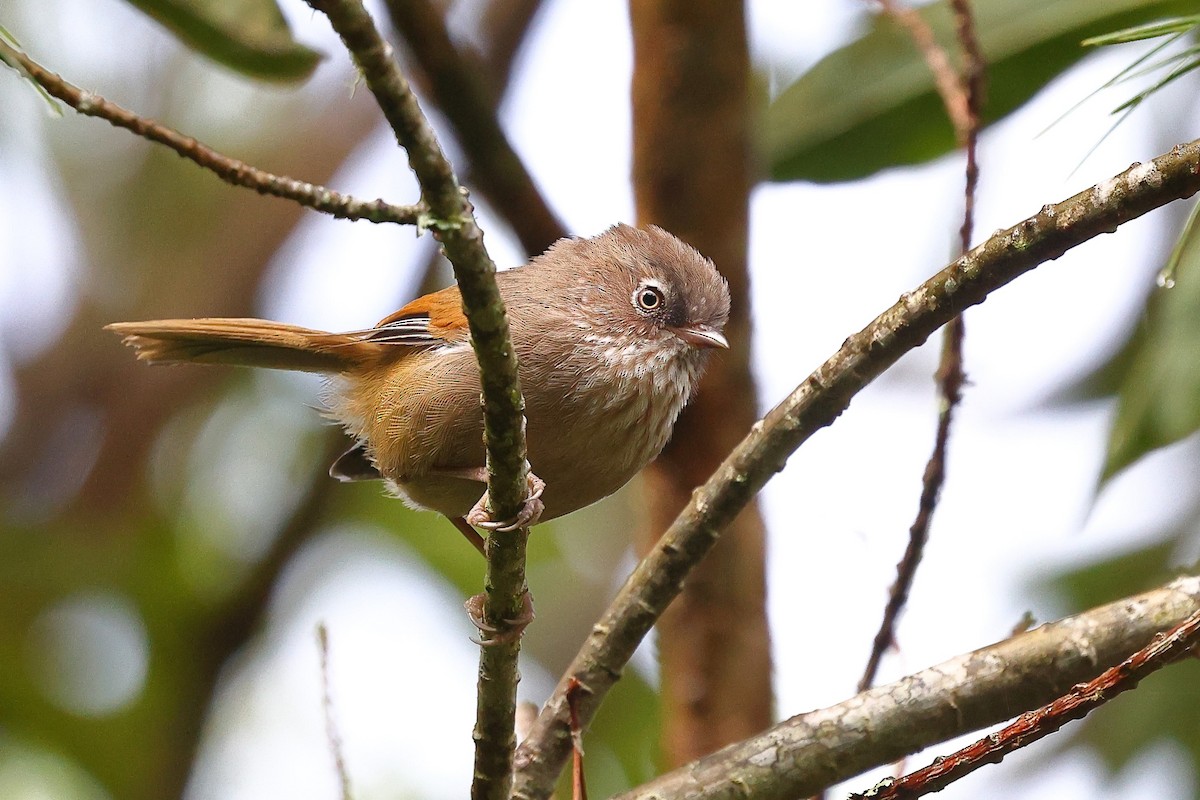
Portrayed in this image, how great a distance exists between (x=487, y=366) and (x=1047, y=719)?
1295 mm

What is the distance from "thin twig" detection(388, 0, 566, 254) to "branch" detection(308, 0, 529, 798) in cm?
240

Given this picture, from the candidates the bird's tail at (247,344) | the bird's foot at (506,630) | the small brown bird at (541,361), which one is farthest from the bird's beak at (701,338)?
the bird's foot at (506,630)

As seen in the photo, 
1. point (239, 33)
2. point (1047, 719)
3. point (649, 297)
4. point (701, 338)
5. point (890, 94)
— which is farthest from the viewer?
point (890, 94)

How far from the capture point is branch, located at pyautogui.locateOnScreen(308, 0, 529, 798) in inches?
74.4

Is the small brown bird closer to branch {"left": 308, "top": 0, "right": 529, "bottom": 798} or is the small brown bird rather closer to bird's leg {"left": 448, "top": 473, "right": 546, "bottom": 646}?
bird's leg {"left": 448, "top": 473, "right": 546, "bottom": 646}

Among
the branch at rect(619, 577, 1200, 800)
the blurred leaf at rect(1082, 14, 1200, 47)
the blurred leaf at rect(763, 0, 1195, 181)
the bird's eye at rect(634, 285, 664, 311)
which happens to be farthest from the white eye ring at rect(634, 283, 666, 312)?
the blurred leaf at rect(1082, 14, 1200, 47)

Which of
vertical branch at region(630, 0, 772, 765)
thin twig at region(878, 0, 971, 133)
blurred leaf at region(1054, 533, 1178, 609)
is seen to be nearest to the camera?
thin twig at region(878, 0, 971, 133)

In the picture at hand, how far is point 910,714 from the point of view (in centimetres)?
303

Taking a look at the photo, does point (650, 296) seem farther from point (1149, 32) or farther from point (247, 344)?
point (1149, 32)

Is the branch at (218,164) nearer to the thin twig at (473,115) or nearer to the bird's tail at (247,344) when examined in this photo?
the bird's tail at (247,344)

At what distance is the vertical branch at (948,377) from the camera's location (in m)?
3.38

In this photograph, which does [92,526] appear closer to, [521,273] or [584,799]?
[521,273]

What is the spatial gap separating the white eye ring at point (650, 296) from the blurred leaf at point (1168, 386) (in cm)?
160

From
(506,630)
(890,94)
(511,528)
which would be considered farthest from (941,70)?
(506,630)
